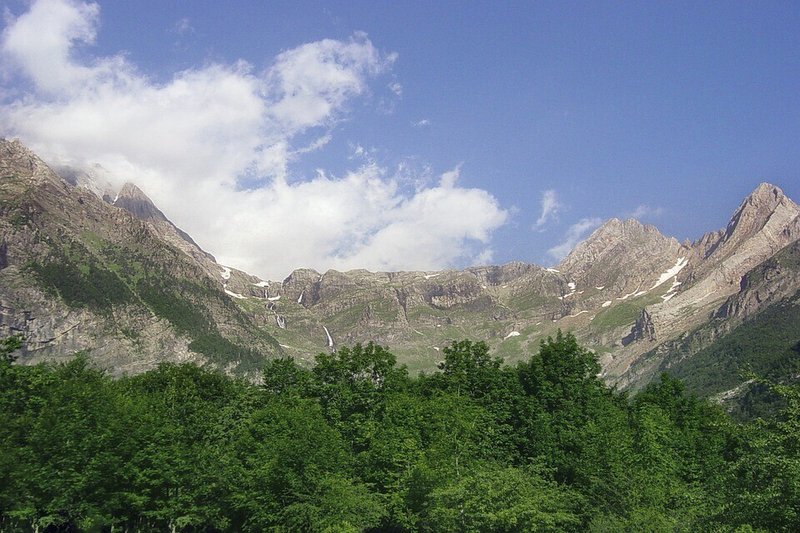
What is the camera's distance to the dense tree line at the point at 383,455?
3816cm

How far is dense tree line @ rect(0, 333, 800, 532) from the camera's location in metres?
38.2

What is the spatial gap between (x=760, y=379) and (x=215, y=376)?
240 feet

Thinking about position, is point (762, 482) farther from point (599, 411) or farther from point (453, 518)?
point (599, 411)

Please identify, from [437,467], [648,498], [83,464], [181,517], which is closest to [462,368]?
[437,467]

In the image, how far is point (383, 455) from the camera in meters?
53.8

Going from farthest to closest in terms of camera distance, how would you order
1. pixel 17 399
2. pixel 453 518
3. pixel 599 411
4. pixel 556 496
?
pixel 599 411, pixel 17 399, pixel 556 496, pixel 453 518

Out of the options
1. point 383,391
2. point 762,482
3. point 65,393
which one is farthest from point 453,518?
point 65,393

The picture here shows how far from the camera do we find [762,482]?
77.4 ft

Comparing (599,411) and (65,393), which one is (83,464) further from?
(599,411)

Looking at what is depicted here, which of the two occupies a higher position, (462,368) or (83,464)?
(462,368)

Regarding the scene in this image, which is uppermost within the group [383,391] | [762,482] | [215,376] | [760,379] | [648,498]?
[215,376]

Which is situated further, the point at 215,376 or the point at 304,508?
the point at 215,376

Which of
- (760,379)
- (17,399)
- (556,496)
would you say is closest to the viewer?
(760,379)

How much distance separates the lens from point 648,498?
4434 cm
